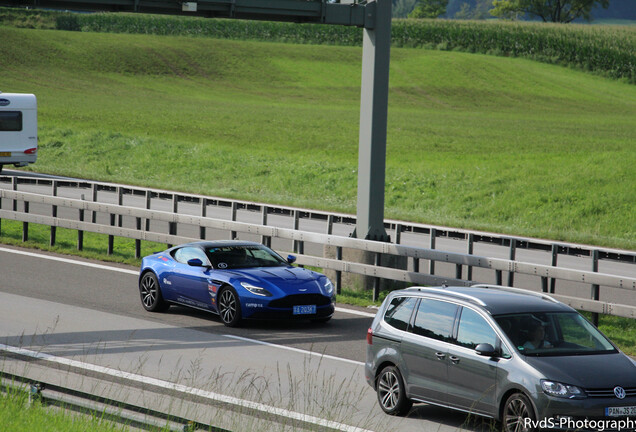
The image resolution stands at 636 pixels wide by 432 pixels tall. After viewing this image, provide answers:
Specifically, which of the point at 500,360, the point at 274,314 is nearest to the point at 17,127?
the point at 274,314

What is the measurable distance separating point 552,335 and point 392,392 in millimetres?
1745

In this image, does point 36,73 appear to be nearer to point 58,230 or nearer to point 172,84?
point 172,84

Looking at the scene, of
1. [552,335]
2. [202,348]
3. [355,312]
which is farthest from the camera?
[355,312]

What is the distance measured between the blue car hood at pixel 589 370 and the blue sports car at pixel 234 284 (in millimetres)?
6231

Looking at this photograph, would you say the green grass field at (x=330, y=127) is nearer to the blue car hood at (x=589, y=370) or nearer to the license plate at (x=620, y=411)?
the blue car hood at (x=589, y=370)

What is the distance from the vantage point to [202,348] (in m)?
12.8

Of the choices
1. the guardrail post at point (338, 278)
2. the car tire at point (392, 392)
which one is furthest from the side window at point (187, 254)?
the car tire at point (392, 392)

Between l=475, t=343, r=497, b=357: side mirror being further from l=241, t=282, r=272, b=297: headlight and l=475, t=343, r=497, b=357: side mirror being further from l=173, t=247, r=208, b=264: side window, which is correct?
l=173, t=247, r=208, b=264: side window

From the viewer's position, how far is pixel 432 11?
598 feet

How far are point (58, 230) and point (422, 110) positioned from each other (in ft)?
138

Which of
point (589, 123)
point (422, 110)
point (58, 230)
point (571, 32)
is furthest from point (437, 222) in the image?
point (571, 32)

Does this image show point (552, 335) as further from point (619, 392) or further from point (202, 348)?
point (202, 348)

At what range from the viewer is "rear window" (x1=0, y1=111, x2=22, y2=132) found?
37.8 m

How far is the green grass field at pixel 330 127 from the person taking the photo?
119 feet
